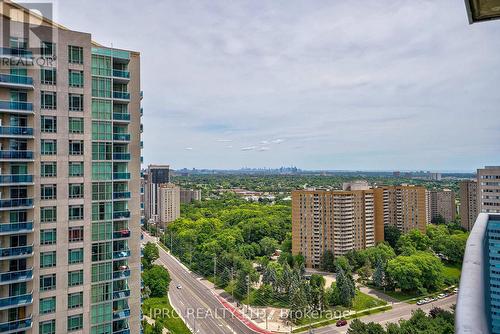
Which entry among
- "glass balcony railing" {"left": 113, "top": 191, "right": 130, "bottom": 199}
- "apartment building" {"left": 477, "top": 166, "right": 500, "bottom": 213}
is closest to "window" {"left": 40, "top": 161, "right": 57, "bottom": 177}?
"glass balcony railing" {"left": 113, "top": 191, "right": 130, "bottom": 199}

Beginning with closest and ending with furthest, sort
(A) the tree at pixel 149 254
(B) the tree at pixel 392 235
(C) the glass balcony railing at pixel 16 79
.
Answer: (C) the glass balcony railing at pixel 16 79
(A) the tree at pixel 149 254
(B) the tree at pixel 392 235

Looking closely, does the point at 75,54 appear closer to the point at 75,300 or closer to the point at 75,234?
the point at 75,234

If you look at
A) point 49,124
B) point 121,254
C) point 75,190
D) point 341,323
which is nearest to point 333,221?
point 341,323

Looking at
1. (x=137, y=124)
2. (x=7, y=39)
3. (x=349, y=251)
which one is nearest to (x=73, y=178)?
(x=137, y=124)

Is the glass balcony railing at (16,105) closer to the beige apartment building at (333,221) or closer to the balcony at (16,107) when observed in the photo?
the balcony at (16,107)

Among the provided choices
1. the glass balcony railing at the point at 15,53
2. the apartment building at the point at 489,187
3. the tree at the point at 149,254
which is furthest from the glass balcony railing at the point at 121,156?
the tree at the point at 149,254
